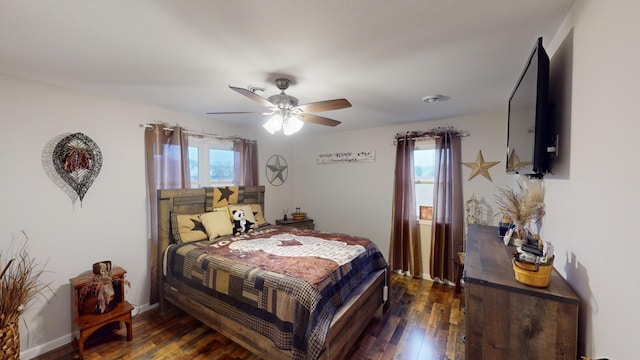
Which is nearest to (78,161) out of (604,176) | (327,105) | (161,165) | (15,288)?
(161,165)

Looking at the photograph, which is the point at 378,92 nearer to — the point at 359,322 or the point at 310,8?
the point at 310,8

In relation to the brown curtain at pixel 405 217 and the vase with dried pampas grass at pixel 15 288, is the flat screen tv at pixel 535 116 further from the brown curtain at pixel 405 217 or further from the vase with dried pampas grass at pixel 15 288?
the vase with dried pampas grass at pixel 15 288

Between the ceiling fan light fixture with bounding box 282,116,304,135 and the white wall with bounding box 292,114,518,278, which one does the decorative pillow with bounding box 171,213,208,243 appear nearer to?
the ceiling fan light fixture with bounding box 282,116,304,135

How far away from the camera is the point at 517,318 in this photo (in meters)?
1.04

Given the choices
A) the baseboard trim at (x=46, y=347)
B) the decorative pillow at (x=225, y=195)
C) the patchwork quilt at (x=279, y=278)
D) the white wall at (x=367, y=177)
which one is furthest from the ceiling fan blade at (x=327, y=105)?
the baseboard trim at (x=46, y=347)

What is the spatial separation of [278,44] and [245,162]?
2683 millimetres

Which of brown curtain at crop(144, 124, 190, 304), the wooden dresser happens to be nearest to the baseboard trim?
brown curtain at crop(144, 124, 190, 304)

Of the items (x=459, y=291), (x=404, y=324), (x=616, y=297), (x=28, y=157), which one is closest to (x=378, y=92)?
(x=616, y=297)

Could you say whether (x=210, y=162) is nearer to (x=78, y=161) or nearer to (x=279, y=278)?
Result: (x=78, y=161)

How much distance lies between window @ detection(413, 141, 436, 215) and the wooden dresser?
2.60 meters

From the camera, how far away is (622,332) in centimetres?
75

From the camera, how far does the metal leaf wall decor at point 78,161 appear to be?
2.27m

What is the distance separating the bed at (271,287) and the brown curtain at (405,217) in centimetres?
110

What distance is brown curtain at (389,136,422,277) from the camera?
12.3 feet
